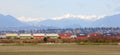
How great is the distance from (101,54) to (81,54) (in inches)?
115

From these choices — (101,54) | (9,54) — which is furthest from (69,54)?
(9,54)

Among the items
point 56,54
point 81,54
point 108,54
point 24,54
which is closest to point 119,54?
point 108,54

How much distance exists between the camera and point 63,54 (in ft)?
182

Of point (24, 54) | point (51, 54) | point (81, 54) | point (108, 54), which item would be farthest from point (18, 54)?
point (108, 54)

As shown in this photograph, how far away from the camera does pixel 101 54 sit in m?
55.2

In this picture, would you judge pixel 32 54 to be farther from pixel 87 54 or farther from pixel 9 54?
pixel 87 54

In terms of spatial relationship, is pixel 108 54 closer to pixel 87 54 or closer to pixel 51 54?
pixel 87 54

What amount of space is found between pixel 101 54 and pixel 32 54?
9749 mm

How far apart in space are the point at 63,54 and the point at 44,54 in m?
2.72

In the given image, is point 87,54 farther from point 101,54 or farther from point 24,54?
point 24,54

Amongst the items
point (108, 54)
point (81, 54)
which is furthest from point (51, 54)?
point (108, 54)

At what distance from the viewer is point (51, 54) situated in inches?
2195

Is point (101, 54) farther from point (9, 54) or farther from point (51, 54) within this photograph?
point (9, 54)

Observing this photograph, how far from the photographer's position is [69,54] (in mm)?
55312
